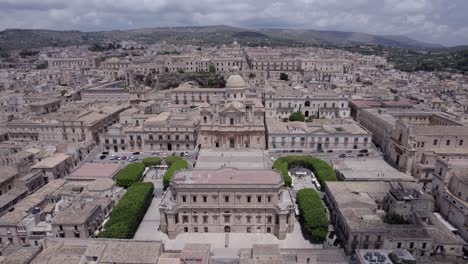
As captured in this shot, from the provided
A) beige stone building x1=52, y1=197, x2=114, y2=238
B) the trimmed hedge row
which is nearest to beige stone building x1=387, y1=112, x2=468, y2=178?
the trimmed hedge row

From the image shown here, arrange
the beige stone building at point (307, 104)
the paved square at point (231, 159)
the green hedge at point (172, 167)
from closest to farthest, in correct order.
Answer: the green hedge at point (172, 167) → the paved square at point (231, 159) → the beige stone building at point (307, 104)

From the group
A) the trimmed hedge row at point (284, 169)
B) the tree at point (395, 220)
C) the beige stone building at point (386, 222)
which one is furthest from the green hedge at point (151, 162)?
the tree at point (395, 220)

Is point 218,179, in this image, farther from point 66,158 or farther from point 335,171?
point 66,158

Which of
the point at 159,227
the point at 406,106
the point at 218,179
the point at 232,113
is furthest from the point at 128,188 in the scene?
the point at 406,106

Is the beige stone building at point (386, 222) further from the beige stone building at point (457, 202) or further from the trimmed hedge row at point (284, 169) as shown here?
the trimmed hedge row at point (284, 169)

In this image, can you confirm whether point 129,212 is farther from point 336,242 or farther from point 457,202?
point 457,202

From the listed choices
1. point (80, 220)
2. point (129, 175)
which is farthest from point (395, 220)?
point (129, 175)
